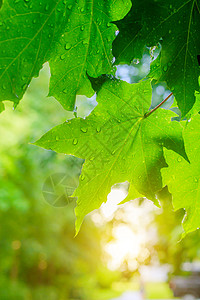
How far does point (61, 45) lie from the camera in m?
0.27

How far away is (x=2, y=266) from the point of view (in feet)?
22.4

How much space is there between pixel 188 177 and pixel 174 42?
125 millimetres

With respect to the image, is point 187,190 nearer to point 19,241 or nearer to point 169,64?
point 169,64

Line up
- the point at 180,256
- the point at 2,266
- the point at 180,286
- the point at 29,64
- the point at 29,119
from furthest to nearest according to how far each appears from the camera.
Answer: the point at 180,286
the point at 2,266
the point at 29,119
the point at 180,256
the point at 29,64

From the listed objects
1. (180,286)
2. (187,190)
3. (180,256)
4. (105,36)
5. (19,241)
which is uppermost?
(19,241)

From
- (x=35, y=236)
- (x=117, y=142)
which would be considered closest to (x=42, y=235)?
(x=35, y=236)

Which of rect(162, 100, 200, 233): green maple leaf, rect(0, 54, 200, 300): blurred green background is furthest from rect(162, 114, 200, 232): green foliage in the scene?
rect(0, 54, 200, 300): blurred green background

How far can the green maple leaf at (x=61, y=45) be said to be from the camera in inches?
9.8

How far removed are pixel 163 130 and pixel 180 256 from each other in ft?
6.91

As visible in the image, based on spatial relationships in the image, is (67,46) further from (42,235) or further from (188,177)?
(42,235)

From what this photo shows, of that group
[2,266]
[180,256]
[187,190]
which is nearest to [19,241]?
[2,266]

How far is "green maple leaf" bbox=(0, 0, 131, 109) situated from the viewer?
0.25m

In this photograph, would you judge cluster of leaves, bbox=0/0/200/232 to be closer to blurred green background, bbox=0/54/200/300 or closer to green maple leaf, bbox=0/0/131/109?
green maple leaf, bbox=0/0/131/109

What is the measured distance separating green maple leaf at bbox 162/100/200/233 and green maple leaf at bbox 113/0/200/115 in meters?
0.05
